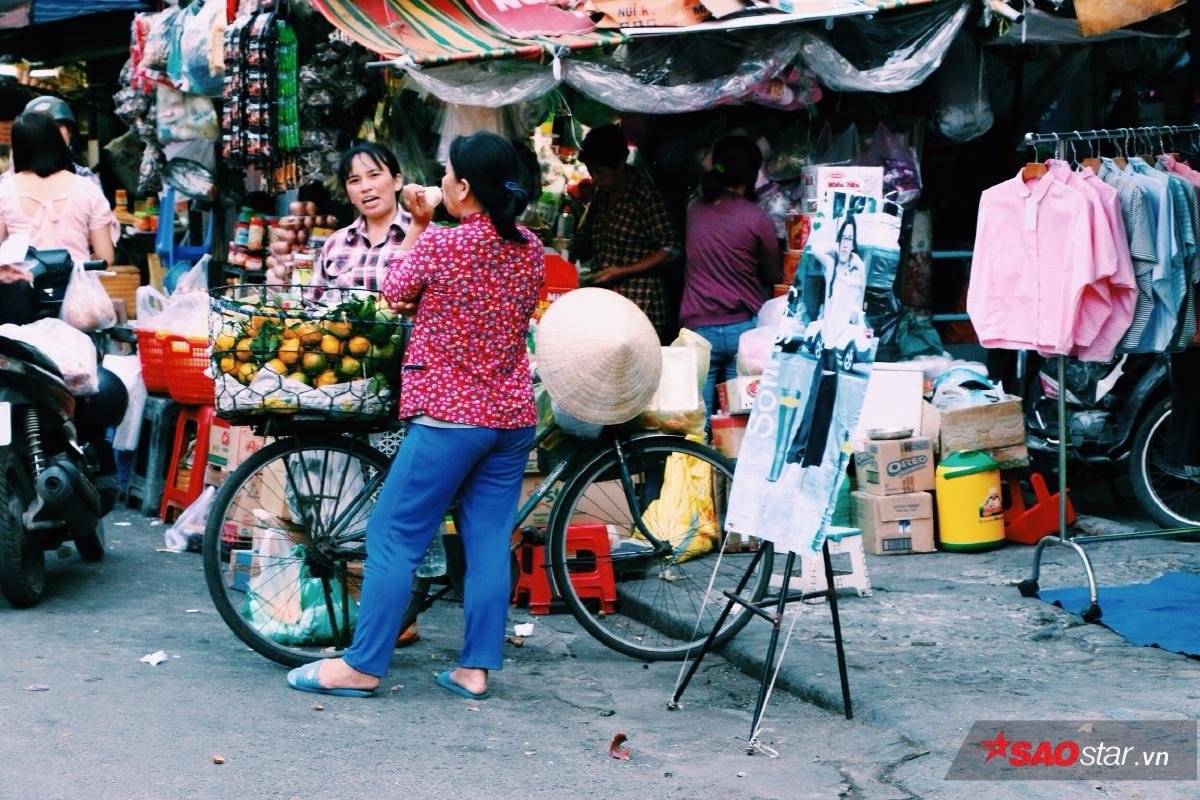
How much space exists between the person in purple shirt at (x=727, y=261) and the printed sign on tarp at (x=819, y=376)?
3.20m

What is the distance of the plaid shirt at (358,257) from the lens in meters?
6.34

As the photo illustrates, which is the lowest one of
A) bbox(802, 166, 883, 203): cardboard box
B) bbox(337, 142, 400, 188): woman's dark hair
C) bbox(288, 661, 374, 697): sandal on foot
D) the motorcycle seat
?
bbox(288, 661, 374, 697): sandal on foot

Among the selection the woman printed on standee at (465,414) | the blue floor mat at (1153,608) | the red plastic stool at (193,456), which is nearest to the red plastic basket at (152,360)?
the red plastic stool at (193,456)

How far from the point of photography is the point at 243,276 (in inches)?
410

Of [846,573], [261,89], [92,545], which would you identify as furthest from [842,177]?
[92,545]

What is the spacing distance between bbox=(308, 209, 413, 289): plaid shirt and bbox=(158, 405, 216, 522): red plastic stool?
2.28 metres

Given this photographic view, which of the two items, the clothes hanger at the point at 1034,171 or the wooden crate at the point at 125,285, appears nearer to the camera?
the clothes hanger at the point at 1034,171

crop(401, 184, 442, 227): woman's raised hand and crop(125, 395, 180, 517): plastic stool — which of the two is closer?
crop(401, 184, 442, 227): woman's raised hand

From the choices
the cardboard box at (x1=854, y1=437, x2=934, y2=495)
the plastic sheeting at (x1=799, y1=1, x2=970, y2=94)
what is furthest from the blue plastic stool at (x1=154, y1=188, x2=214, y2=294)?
the cardboard box at (x1=854, y1=437, x2=934, y2=495)

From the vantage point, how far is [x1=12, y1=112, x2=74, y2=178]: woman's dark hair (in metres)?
8.09

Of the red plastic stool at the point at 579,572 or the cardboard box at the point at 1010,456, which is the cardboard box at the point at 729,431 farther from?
the red plastic stool at the point at 579,572

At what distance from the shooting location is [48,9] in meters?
12.0

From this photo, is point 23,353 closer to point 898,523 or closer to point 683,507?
point 683,507

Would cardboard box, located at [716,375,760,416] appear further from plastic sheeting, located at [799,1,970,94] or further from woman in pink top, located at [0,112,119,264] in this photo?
woman in pink top, located at [0,112,119,264]
